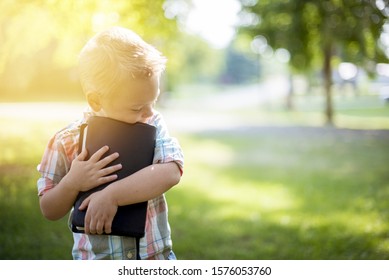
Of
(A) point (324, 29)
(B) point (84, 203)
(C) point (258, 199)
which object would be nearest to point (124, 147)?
(B) point (84, 203)

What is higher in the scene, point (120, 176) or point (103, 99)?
point (103, 99)

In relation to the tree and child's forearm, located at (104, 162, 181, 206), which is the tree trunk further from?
child's forearm, located at (104, 162, 181, 206)

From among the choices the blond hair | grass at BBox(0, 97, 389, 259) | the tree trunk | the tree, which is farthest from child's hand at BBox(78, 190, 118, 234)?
the tree trunk

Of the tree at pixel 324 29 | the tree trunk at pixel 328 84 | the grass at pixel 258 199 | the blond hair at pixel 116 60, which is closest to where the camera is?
the blond hair at pixel 116 60

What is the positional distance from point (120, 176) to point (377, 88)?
239 inches

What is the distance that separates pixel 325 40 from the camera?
521 centimetres

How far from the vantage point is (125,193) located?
112 cm

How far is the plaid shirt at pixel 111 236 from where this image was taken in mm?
1175

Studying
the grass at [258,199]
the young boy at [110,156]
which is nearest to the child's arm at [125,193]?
the young boy at [110,156]

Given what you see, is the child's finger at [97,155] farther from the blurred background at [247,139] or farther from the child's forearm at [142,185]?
the blurred background at [247,139]

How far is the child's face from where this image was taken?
1.13m
